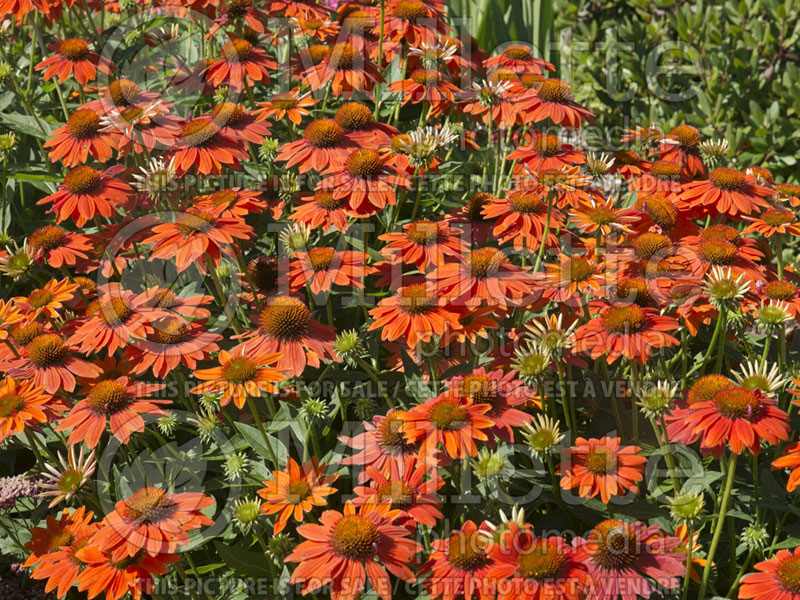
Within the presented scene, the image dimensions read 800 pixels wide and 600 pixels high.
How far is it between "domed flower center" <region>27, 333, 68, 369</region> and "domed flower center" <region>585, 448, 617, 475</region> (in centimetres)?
147

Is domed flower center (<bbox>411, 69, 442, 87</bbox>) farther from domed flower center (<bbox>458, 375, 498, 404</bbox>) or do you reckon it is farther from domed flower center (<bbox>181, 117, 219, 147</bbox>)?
domed flower center (<bbox>458, 375, 498, 404</bbox>)

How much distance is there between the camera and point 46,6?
308 cm

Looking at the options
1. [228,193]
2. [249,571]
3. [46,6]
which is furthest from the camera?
[46,6]

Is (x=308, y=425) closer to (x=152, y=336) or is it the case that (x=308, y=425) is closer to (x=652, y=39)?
(x=152, y=336)

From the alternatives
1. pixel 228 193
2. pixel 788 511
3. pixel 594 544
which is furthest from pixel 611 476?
pixel 228 193

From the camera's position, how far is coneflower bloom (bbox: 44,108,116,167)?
2807 millimetres

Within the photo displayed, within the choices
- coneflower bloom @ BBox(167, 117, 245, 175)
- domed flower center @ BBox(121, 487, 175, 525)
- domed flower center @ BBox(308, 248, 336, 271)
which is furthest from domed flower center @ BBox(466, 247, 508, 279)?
domed flower center @ BBox(121, 487, 175, 525)

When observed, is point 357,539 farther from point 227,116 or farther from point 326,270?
point 227,116

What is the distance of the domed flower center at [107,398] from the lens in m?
2.17

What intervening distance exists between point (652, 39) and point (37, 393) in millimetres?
4759

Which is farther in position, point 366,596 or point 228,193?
point 228,193

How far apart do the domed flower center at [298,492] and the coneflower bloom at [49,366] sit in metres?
0.69

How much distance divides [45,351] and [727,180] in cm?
213

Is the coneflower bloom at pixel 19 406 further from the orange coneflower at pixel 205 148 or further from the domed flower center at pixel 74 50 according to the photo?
the domed flower center at pixel 74 50
